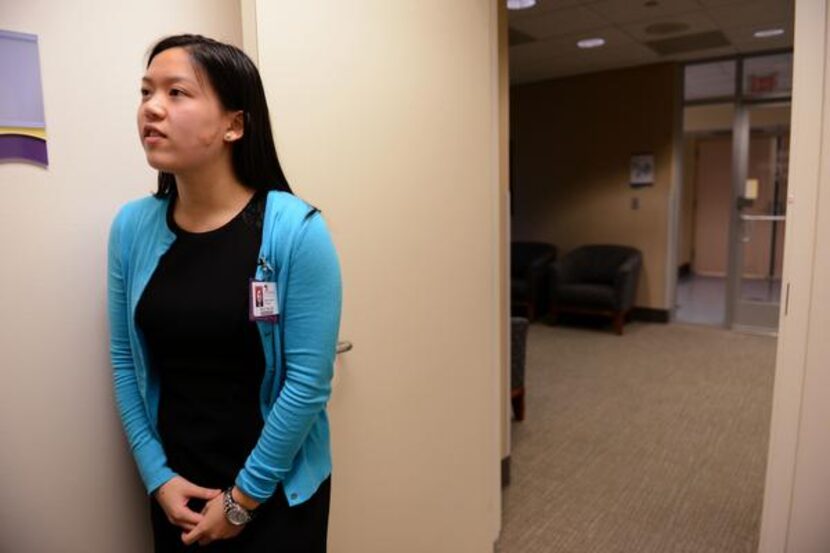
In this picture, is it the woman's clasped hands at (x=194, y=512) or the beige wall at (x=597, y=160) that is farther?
the beige wall at (x=597, y=160)

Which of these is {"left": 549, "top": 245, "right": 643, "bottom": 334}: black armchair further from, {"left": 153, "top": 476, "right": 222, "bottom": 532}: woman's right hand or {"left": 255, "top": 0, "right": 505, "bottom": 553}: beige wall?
{"left": 153, "top": 476, "right": 222, "bottom": 532}: woman's right hand

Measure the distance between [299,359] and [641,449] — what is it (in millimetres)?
2661

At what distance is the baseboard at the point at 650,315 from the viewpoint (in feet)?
19.6

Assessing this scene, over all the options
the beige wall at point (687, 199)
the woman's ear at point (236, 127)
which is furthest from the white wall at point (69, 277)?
the beige wall at point (687, 199)

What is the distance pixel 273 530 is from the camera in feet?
3.53

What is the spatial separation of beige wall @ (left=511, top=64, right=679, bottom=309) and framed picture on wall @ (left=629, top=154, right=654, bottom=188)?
2.2 inches

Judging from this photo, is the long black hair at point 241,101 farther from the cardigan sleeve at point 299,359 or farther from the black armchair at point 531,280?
the black armchair at point 531,280

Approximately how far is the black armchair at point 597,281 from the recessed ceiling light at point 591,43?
1989 millimetres

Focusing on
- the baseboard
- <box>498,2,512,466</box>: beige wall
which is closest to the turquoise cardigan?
<box>498,2,512,466</box>: beige wall

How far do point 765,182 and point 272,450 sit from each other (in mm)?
5923

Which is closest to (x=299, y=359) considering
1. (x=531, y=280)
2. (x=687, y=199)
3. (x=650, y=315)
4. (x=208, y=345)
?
(x=208, y=345)

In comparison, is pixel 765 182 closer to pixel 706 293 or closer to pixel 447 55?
pixel 706 293

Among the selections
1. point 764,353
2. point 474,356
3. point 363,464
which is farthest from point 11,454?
point 764,353

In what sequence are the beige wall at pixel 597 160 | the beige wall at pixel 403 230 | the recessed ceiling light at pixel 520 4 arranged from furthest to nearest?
the beige wall at pixel 597 160, the recessed ceiling light at pixel 520 4, the beige wall at pixel 403 230
